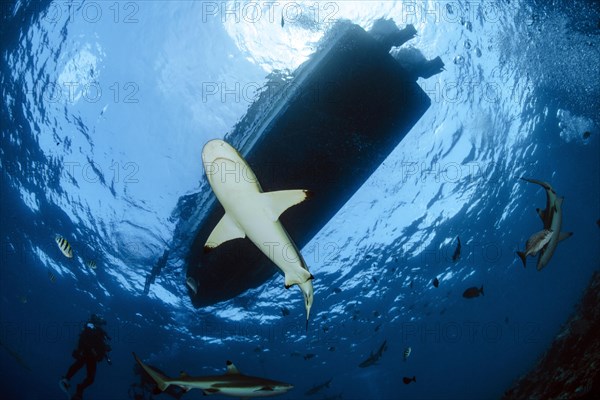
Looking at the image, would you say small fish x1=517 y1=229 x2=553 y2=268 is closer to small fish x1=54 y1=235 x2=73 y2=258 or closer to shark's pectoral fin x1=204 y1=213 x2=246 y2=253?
shark's pectoral fin x1=204 y1=213 x2=246 y2=253

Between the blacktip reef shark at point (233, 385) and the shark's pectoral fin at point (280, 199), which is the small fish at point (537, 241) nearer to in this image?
the shark's pectoral fin at point (280, 199)

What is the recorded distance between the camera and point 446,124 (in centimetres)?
1246

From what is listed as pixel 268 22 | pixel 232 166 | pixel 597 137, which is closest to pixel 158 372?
pixel 232 166

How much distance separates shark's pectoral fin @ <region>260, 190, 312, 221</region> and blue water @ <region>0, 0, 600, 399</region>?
4.82 metres

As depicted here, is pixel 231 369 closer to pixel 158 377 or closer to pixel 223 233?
pixel 158 377

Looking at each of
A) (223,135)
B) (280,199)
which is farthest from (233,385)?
(223,135)

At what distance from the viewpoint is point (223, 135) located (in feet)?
34.1

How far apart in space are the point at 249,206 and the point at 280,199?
426 mm

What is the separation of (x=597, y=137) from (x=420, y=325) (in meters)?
22.1

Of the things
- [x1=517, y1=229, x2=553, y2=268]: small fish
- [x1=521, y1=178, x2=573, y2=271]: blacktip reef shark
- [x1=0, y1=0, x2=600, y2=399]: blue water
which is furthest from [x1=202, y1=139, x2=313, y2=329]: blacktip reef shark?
[x1=0, y1=0, x2=600, y2=399]: blue water

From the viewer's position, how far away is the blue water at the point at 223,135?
930 cm

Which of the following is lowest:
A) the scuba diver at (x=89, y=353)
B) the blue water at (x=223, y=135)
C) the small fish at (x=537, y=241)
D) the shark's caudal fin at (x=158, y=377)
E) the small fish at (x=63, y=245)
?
the shark's caudal fin at (x=158, y=377)

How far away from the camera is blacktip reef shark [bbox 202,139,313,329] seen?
3383 mm

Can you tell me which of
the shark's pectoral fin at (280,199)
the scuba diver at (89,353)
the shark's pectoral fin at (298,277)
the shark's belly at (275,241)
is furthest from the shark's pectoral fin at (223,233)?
the scuba diver at (89,353)
